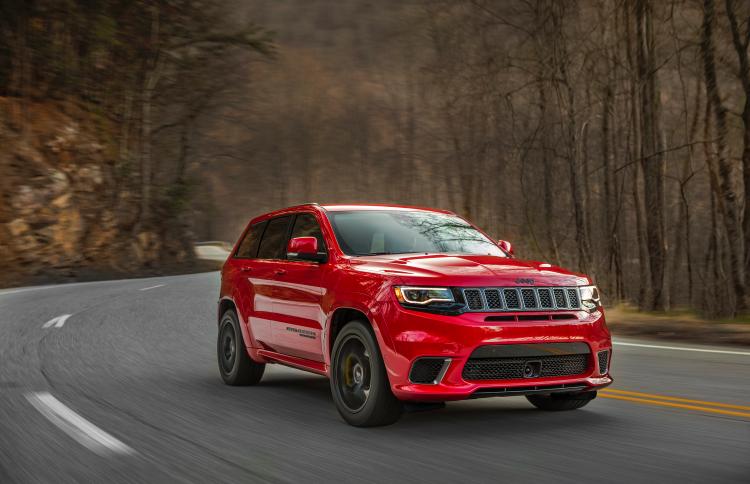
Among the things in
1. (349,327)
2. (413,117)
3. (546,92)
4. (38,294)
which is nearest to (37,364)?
(349,327)

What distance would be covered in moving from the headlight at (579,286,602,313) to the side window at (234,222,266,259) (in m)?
3.63

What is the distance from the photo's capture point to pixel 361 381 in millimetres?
6543

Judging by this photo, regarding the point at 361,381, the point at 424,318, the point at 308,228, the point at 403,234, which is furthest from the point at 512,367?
Result: the point at 308,228

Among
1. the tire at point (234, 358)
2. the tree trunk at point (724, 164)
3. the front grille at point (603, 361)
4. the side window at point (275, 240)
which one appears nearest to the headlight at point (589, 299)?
the front grille at point (603, 361)

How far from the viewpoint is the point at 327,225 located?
7645mm

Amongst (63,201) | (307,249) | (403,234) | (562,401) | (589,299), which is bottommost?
(562,401)

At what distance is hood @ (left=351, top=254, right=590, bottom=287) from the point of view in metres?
6.21

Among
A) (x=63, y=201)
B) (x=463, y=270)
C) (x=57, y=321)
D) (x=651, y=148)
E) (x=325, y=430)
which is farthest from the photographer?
(x=63, y=201)

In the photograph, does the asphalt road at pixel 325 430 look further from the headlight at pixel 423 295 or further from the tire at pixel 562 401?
the headlight at pixel 423 295

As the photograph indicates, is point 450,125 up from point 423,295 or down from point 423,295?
up

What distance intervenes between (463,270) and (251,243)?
3520mm

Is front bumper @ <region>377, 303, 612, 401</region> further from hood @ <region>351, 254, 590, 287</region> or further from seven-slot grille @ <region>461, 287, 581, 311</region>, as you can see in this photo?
hood @ <region>351, 254, 590, 287</region>

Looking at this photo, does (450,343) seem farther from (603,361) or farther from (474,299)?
(603,361)

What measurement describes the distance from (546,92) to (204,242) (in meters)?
59.5
